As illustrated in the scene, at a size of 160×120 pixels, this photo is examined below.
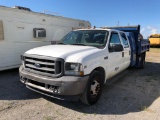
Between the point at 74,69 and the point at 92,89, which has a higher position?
the point at 74,69

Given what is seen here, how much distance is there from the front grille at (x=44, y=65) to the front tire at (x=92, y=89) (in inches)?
28.7

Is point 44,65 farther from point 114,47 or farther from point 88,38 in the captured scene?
point 114,47

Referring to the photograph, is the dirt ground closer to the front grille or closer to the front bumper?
the front bumper

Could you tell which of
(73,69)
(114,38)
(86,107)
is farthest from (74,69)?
(114,38)

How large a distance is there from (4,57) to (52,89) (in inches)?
163

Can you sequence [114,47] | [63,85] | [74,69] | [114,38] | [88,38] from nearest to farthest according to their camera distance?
1. [63,85]
2. [74,69]
3. [114,47]
4. [88,38]
5. [114,38]

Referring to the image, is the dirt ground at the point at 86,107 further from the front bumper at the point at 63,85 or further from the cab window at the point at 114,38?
the cab window at the point at 114,38

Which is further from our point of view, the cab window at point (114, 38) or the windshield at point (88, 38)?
the cab window at point (114, 38)

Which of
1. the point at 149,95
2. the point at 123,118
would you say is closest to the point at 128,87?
the point at 149,95

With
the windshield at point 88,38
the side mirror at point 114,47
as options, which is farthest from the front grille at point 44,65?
the side mirror at point 114,47

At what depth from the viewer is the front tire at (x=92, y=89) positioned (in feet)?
13.3

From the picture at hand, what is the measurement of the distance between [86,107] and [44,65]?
143 centimetres

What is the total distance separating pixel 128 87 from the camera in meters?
5.99

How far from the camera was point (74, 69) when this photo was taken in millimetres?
3832
